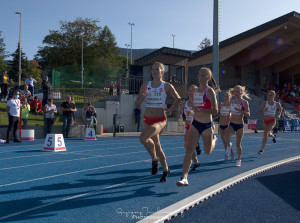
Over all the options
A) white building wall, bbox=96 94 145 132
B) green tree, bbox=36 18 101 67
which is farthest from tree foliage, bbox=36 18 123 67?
white building wall, bbox=96 94 145 132

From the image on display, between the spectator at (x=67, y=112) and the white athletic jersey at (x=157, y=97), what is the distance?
10806mm

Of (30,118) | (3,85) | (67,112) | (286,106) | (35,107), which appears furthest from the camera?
(286,106)

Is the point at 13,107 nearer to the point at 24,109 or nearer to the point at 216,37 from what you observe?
the point at 24,109

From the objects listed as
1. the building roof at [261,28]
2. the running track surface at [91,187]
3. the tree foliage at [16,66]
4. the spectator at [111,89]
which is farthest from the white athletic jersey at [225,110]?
the tree foliage at [16,66]

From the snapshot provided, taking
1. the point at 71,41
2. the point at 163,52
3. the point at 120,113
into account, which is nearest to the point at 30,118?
the point at 120,113

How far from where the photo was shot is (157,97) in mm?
5797

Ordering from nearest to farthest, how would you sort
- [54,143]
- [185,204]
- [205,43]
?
[185,204] → [54,143] → [205,43]

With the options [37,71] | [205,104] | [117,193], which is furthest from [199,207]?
[37,71]

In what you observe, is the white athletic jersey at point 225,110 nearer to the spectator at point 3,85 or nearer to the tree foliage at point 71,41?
the spectator at point 3,85

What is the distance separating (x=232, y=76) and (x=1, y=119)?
28.2 m

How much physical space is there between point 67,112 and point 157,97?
11171mm

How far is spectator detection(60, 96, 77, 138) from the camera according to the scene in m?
15.9

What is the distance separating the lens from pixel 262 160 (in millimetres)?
9414

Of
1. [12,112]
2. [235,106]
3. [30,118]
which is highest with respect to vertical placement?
[235,106]
